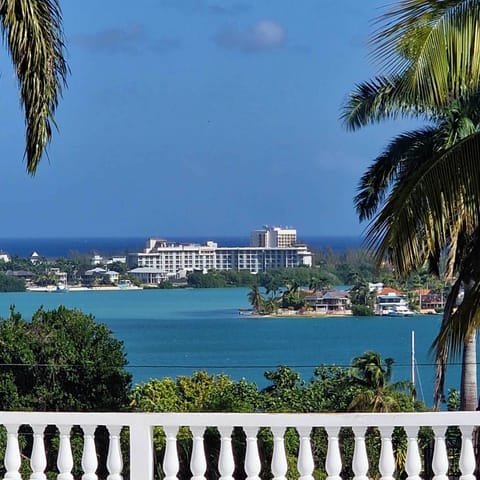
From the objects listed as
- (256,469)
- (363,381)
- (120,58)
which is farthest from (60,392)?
(120,58)

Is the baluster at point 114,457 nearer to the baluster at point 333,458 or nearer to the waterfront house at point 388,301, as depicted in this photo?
the baluster at point 333,458

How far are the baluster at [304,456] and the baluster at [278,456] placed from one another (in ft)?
0.24

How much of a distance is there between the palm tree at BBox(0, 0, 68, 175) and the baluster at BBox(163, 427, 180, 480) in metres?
3.28

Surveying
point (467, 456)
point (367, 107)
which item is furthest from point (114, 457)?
point (367, 107)

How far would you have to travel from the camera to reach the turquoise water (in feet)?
215

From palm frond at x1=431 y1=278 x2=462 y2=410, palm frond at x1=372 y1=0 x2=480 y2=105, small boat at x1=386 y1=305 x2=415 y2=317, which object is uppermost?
palm frond at x1=372 y1=0 x2=480 y2=105

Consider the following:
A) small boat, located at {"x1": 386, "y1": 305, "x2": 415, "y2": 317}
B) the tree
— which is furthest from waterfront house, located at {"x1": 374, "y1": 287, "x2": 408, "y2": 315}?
the tree

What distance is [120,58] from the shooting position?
397 feet

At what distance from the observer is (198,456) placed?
14.4 feet

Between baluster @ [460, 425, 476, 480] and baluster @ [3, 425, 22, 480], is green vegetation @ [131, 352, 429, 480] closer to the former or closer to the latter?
baluster @ [3, 425, 22, 480]

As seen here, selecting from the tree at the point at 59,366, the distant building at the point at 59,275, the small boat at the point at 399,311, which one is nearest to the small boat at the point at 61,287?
the distant building at the point at 59,275

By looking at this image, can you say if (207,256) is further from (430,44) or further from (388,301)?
(430,44)

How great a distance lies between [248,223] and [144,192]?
55.1 ft

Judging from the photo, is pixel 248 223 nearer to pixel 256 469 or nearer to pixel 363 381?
pixel 363 381
